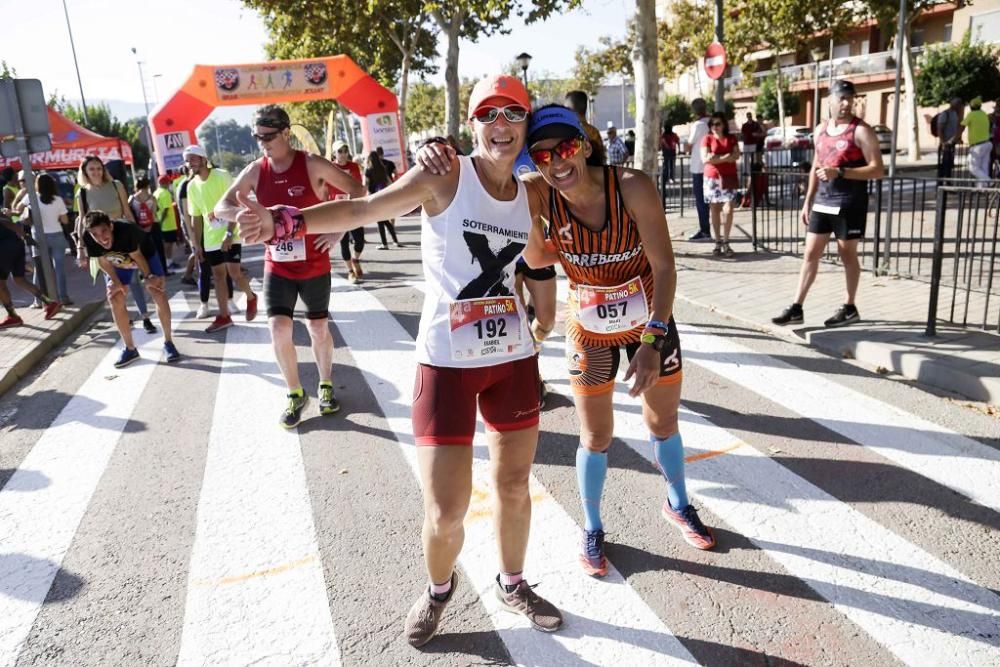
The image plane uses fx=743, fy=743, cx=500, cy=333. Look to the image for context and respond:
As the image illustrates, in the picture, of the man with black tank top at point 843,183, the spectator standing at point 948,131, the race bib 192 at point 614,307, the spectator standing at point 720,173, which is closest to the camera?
the race bib 192 at point 614,307

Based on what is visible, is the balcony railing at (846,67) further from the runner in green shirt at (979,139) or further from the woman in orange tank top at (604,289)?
the woman in orange tank top at (604,289)

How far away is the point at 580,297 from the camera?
3.30 m

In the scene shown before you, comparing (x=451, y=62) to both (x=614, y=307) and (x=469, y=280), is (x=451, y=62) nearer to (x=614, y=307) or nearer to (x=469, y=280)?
(x=614, y=307)

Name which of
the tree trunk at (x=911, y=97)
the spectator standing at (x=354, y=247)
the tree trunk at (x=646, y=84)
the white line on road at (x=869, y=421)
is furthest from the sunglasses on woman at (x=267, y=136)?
the tree trunk at (x=911, y=97)

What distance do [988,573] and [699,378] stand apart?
293 cm

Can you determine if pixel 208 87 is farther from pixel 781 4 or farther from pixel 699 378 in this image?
pixel 781 4

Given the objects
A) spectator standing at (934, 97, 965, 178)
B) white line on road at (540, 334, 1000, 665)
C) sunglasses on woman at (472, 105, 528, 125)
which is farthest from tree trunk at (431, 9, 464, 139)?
sunglasses on woman at (472, 105, 528, 125)

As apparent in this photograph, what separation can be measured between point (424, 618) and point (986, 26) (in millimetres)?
51533

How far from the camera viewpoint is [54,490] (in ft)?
15.1

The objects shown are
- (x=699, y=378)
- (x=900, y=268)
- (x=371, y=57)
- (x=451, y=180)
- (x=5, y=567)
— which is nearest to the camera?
(x=451, y=180)

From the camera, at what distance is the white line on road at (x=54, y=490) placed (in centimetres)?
340

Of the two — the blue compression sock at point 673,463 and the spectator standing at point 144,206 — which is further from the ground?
the spectator standing at point 144,206

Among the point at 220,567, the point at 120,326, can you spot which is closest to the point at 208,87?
the point at 120,326

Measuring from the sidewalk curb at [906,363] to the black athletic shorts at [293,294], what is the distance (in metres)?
4.22
